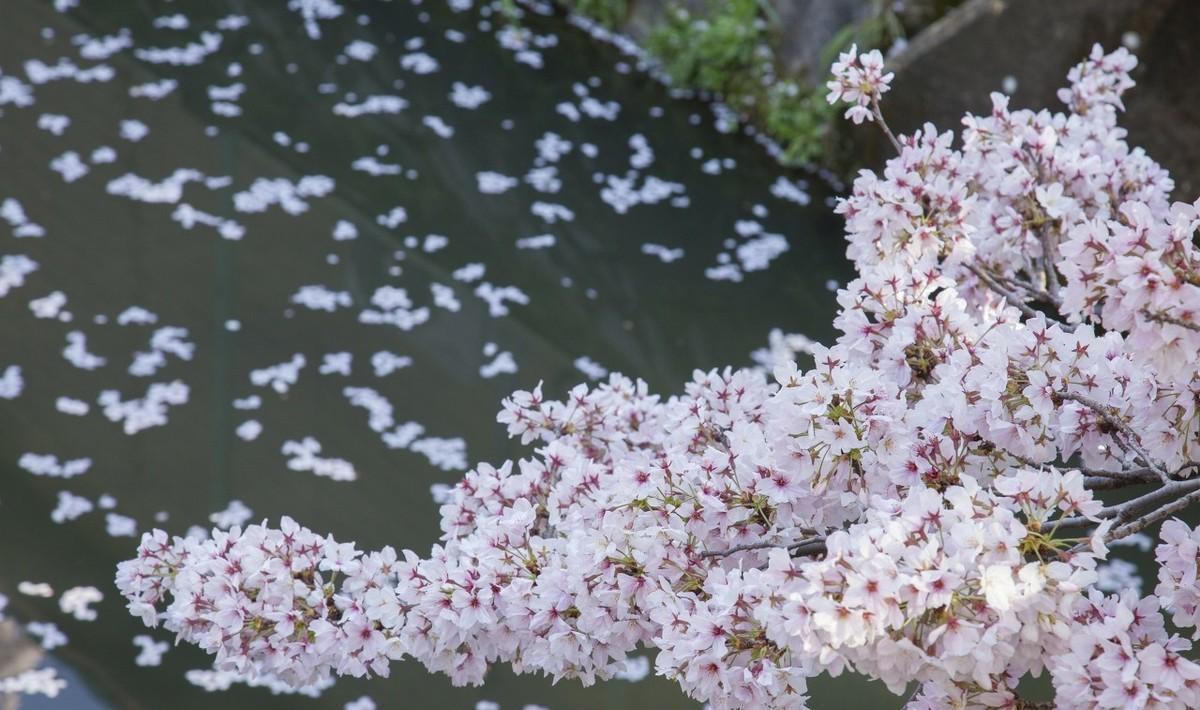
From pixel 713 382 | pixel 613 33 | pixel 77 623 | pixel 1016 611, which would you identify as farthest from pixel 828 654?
pixel 613 33

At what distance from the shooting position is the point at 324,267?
4684 mm

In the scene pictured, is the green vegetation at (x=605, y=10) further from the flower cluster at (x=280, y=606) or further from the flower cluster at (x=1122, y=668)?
the flower cluster at (x=1122, y=668)

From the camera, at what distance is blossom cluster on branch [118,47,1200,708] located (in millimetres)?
1064

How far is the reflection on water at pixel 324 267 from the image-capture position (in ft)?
11.9

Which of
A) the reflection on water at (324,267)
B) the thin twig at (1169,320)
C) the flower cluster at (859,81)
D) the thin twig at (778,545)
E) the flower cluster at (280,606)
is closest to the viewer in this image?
the thin twig at (1169,320)

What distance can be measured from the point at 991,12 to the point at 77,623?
3.91m

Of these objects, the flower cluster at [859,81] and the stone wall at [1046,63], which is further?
the stone wall at [1046,63]

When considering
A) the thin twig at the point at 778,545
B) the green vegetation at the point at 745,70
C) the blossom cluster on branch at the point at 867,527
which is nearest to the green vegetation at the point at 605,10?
the green vegetation at the point at 745,70

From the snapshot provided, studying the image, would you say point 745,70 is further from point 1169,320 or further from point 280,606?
point 1169,320

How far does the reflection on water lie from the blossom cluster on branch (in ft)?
5.63

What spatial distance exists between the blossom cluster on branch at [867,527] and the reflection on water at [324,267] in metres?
1.72

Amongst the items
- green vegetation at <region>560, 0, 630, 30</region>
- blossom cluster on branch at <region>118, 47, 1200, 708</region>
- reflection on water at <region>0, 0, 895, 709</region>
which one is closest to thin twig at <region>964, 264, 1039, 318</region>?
blossom cluster on branch at <region>118, 47, 1200, 708</region>

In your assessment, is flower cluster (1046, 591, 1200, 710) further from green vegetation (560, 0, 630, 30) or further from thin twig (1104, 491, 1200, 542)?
green vegetation (560, 0, 630, 30)

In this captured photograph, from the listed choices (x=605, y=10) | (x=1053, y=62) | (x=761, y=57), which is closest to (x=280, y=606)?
(x=1053, y=62)
